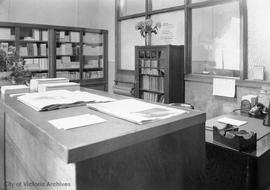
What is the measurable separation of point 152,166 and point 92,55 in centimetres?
560

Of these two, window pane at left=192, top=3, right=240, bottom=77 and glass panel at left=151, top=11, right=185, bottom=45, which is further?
glass panel at left=151, top=11, right=185, bottom=45

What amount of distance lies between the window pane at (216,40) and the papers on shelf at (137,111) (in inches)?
116

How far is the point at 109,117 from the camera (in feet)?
3.34

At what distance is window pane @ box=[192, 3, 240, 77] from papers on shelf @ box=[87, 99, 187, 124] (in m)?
2.95

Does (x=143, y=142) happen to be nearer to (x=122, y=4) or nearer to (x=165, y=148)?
(x=165, y=148)

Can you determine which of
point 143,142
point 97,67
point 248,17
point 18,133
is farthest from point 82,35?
point 143,142

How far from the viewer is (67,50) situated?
5785 mm

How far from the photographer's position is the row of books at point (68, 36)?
222 inches

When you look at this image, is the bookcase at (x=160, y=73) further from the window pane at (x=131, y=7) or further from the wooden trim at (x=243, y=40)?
the window pane at (x=131, y=7)

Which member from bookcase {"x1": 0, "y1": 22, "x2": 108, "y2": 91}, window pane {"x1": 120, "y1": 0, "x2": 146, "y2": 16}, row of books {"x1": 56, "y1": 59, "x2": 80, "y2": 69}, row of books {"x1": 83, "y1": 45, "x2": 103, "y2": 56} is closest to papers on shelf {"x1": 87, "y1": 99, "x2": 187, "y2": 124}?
bookcase {"x1": 0, "y1": 22, "x2": 108, "y2": 91}

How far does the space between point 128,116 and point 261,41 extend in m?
3.04

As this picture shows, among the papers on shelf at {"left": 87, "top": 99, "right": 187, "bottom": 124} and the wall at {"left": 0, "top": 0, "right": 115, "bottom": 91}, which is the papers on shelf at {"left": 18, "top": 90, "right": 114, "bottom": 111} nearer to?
the papers on shelf at {"left": 87, "top": 99, "right": 187, "bottom": 124}

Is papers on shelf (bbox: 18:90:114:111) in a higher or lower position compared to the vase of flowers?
lower

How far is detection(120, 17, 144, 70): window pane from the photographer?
5.38 m
